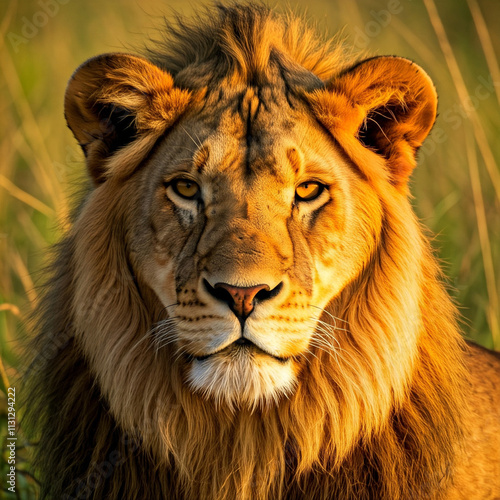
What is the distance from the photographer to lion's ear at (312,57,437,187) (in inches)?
110

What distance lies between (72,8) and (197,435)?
7.89 meters

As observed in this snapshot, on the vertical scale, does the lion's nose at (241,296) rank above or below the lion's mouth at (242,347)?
above

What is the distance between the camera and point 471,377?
11.5 ft

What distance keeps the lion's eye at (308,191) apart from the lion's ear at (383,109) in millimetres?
203

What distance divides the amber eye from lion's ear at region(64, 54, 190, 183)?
0.22m

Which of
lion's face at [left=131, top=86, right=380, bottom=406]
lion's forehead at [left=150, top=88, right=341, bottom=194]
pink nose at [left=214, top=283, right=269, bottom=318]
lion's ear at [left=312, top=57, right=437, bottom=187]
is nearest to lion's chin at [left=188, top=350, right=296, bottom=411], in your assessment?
lion's face at [left=131, top=86, right=380, bottom=406]

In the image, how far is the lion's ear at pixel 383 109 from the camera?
2.81m

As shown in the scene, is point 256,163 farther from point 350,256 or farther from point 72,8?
point 72,8

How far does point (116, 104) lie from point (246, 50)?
58cm

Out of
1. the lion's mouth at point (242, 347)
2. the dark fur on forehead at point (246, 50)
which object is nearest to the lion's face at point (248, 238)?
the lion's mouth at point (242, 347)

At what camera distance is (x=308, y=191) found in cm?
284

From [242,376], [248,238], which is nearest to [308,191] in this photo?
[248,238]

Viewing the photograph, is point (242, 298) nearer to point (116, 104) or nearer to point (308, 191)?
point (308, 191)

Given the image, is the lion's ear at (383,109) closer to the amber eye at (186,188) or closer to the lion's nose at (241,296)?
the amber eye at (186,188)
